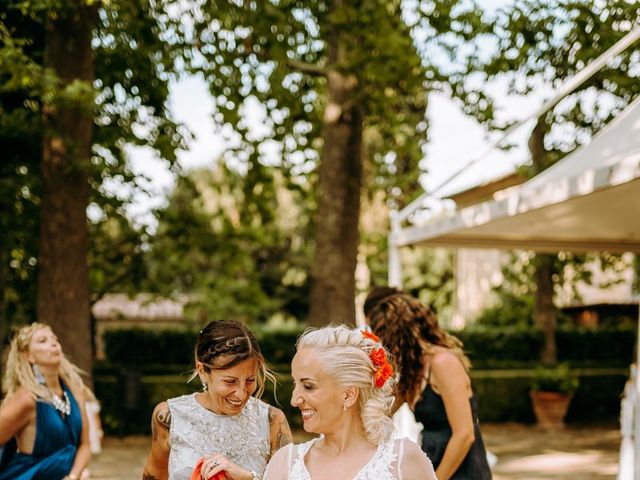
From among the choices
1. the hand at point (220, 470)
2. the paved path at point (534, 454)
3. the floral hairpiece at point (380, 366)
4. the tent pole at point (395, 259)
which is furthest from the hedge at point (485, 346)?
the floral hairpiece at point (380, 366)

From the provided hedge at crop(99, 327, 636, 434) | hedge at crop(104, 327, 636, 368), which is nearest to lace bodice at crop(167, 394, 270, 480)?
hedge at crop(99, 327, 636, 434)

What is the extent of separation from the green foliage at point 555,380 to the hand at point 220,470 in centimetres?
1349

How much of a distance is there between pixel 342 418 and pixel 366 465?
0.15m

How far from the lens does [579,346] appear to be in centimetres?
1997

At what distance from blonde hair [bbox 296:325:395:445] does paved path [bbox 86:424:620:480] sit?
8.15m

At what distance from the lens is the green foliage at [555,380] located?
15395mm

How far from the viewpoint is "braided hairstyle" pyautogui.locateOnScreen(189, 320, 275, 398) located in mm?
2963

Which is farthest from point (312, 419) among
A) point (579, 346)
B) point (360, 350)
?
point (579, 346)

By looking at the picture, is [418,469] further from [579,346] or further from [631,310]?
[631,310]

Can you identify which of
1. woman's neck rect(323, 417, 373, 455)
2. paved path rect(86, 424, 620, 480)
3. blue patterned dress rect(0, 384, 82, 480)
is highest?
woman's neck rect(323, 417, 373, 455)

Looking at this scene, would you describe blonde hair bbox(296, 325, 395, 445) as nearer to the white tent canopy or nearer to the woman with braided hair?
the woman with braided hair

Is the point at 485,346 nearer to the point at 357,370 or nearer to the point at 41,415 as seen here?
the point at 41,415

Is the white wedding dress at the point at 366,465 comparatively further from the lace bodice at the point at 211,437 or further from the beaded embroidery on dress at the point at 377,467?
the lace bodice at the point at 211,437

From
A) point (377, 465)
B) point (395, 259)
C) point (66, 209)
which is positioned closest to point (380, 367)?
point (377, 465)
